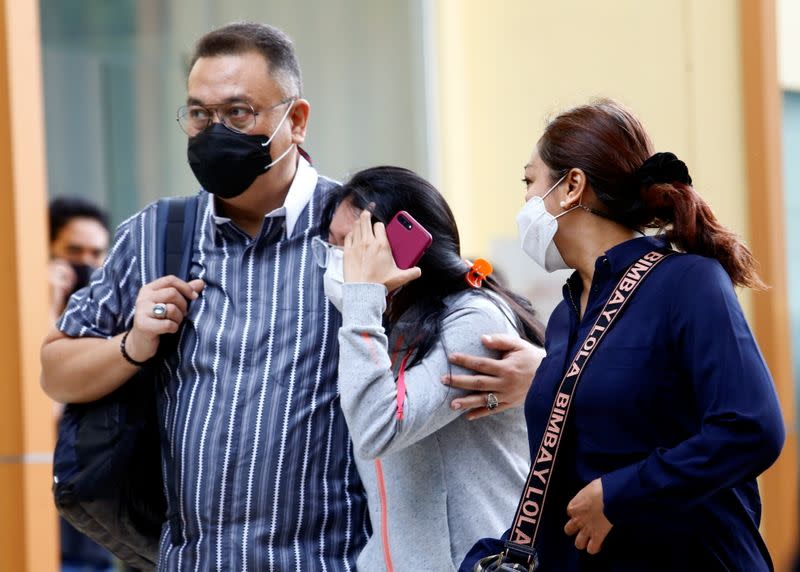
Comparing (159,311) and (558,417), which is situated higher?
(159,311)

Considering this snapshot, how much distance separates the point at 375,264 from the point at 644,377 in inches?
29.3

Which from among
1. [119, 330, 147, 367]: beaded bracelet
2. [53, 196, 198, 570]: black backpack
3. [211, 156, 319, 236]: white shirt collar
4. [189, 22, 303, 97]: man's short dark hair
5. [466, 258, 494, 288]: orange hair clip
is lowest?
[53, 196, 198, 570]: black backpack

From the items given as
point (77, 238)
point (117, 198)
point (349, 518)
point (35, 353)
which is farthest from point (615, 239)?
point (117, 198)

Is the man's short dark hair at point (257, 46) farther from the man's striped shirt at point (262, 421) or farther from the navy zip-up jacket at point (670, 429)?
the navy zip-up jacket at point (670, 429)

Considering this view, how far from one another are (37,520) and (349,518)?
249 cm

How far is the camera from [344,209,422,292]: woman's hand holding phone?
9.66ft

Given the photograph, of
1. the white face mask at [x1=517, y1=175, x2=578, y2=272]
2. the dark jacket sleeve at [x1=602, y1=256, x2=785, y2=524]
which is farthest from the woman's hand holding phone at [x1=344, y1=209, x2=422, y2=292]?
the dark jacket sleeve at [x1=602, y1=256, x2=785, y2=524]

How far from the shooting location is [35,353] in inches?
205

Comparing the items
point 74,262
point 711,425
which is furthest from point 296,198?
point 74,262

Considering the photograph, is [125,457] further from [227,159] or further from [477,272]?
[477,272]

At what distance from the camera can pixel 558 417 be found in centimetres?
258

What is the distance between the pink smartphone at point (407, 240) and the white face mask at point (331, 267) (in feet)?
0.50

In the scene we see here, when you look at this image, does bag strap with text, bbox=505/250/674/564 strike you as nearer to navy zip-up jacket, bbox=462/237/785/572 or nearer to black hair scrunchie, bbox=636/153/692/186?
navy zip-up jacket, bbox=462/237/785/572

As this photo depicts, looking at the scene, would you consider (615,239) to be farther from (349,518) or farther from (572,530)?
(349,518)
